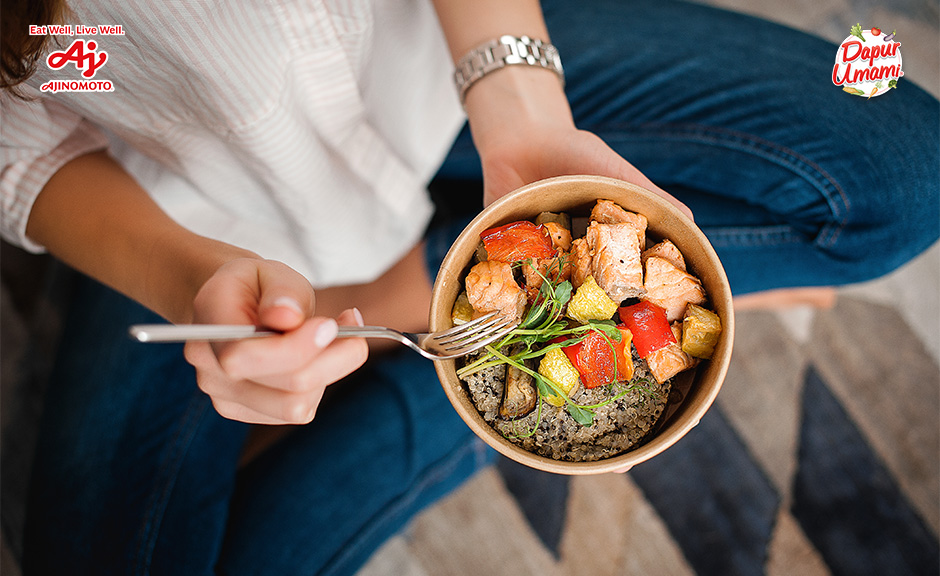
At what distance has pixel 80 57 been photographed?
748 mm

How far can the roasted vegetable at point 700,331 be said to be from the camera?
0.70 metres

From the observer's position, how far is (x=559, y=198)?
0.75m

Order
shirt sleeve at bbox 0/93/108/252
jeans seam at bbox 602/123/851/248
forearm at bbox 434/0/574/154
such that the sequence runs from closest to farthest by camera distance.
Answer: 1. shirt sleeve at bbox 0/93/108/252
2. forearm at bbox 434/0/574/154
3. jeans seam at bbox 602/123/851/248

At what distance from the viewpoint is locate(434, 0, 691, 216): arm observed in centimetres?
86

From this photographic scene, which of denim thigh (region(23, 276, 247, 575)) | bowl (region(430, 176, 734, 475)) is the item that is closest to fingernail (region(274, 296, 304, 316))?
bowl (region(430, 176, 734, 475))

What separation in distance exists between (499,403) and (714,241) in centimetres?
62

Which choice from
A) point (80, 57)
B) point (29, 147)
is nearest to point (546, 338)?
point (80, 57)

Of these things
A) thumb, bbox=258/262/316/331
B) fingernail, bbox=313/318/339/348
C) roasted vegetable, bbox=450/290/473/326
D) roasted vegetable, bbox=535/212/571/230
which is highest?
thumb, bbox=258/262/316/331

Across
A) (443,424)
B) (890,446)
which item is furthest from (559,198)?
(890,446)

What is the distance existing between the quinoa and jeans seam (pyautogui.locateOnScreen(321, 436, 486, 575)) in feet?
1.68

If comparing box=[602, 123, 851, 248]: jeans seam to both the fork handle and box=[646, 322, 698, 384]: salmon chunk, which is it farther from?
the fork handle

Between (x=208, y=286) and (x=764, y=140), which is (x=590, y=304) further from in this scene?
(x=764, y=140)

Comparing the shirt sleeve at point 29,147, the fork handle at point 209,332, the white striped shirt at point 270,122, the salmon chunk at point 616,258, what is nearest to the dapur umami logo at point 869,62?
the salmon chunk at point 616,258

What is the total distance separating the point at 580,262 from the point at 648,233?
0.44ft
